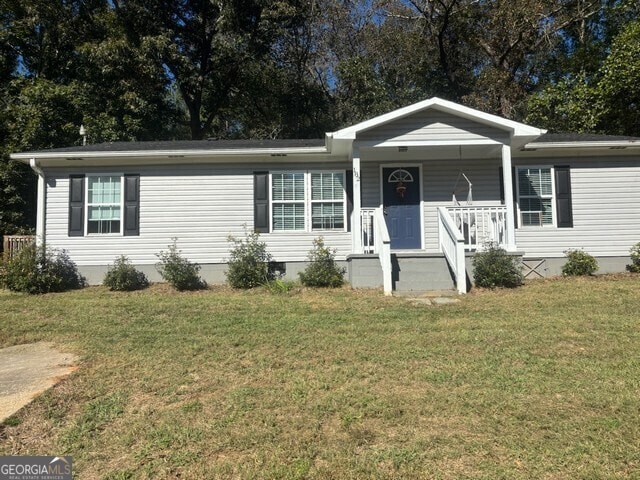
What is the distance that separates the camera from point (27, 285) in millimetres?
9484

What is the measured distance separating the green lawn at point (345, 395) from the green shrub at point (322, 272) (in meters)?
2.44

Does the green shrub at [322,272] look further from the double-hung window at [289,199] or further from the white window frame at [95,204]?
Result: the white window frame at [95,204]

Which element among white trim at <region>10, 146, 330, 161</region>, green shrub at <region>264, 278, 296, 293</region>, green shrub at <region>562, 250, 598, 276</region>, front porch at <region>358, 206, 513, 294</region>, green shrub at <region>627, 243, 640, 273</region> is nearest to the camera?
front porch at <region>358, 206, 513, 294</region>

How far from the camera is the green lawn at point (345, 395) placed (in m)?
3.06

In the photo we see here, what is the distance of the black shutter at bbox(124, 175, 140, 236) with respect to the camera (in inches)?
417

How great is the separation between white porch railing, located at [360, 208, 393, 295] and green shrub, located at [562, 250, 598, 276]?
4049 mm

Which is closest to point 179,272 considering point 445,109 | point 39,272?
point 39,272

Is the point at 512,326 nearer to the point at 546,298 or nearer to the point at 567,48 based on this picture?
the point at 546,298

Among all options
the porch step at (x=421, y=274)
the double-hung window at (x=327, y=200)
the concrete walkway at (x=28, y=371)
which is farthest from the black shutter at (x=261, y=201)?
the concrete walkway at (x=28, y=371)

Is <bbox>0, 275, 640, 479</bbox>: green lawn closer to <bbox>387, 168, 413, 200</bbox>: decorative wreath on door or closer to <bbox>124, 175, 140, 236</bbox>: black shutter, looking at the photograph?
<bbox>124, 175, 140, 236</bbox>: black shutter

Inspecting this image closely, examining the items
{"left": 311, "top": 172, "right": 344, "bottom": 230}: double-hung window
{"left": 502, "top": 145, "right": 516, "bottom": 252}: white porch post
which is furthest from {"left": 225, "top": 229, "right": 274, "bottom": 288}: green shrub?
{"left": 502, "top": 145, "right": 516, "bottom": 252}: white porch post

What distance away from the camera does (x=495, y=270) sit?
28.4 feet

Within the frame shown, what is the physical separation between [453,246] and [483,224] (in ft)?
4.21

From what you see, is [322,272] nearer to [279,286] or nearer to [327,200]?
[279,286]
